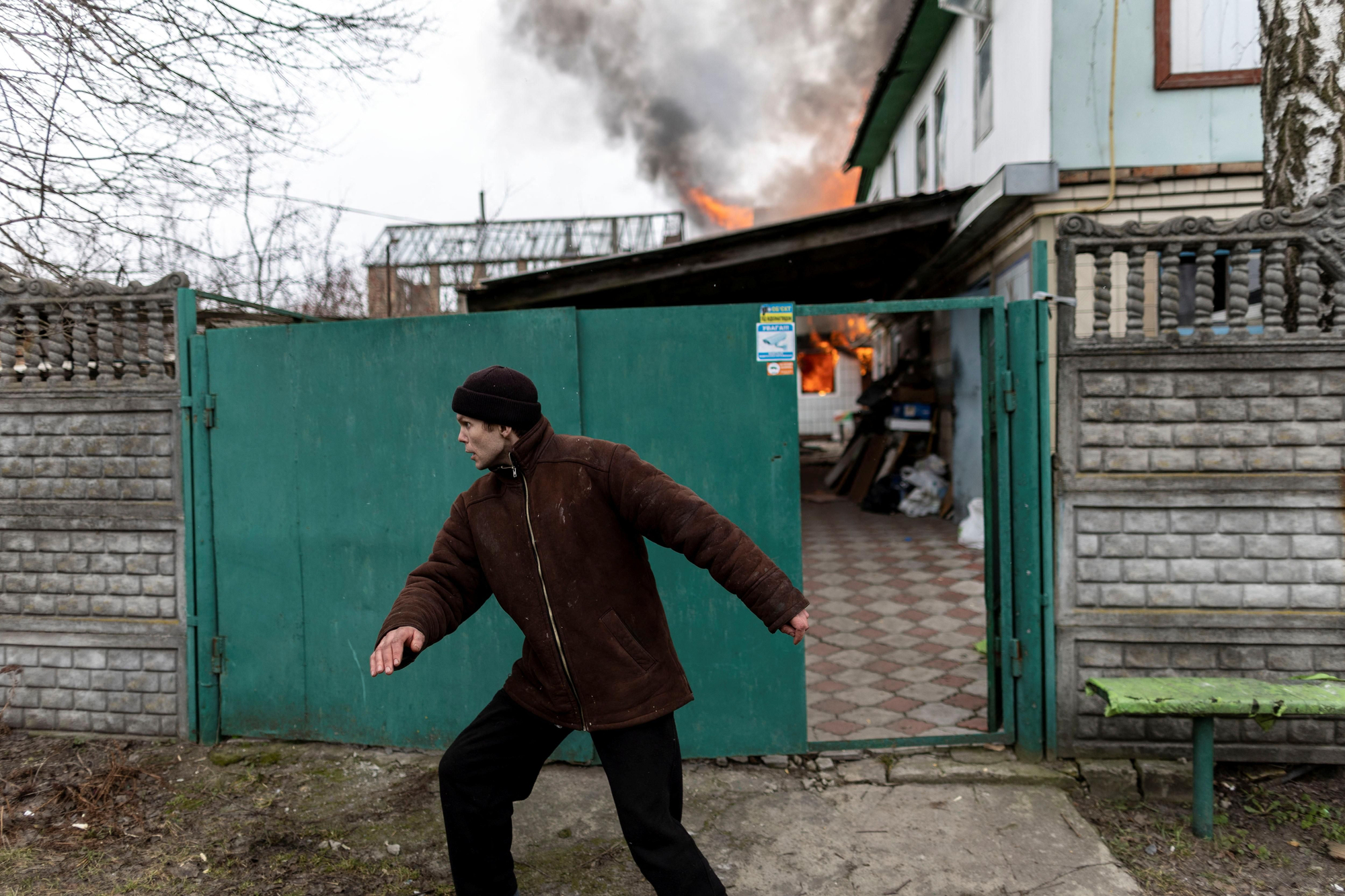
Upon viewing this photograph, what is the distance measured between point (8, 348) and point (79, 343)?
0.44 meters

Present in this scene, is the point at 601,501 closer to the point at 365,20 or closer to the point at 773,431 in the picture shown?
the point at 773,431

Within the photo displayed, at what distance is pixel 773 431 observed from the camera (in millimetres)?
3832

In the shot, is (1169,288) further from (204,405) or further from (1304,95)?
(204,405)

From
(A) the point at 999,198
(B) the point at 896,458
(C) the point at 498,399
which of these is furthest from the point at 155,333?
(B) the point at 896,458

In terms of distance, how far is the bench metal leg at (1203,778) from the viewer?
Answer: 330cm

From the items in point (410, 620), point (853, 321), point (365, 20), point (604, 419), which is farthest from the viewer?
point (853, 321)

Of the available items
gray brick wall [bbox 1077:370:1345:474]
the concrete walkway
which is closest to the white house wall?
gray brick wall [bbox 1077:370:1345:474]

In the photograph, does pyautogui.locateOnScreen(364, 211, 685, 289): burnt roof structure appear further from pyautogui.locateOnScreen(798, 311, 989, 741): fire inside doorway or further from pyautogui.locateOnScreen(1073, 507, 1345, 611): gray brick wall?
pyautogui.locateOnScreen(1073, 507, 1345, 611): gray brick wall

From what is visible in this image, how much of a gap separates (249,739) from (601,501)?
9.66 feet

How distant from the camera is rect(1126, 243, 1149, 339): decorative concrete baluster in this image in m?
3.63

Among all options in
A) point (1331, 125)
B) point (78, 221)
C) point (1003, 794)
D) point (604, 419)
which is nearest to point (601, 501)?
point (604, 419)

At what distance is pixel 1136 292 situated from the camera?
363cm

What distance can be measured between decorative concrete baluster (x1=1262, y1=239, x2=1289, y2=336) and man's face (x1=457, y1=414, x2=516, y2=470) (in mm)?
3251

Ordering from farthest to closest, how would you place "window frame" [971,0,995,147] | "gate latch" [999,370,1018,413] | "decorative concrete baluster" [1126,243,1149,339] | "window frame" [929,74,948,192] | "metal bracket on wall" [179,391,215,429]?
1. "window frame" [929,74,948,192]
2. "window frame" [971,0,995,147]
3. "metal bracket on wall" [179,391,215,429]
4. "gate latch" [999,370,1018,413]
5. "decorative concrete baluster" [1126,243,1149,339]
